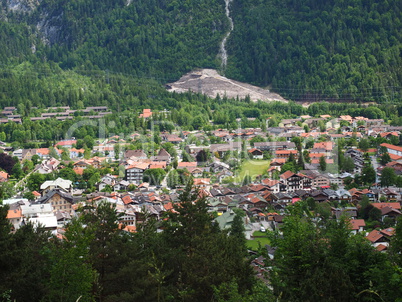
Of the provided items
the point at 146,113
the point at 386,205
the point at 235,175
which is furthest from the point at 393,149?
the point at 146,113

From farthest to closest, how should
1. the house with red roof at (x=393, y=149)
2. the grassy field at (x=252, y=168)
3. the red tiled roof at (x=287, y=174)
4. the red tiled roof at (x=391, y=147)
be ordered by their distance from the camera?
the red tiled roof at (x=391, y=147)
the house with red roof at (x=393, y=149)
the grassy field at (x=252, y=168)
the red tiled roof at (x=287, y=174)

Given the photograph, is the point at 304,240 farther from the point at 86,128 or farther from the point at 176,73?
the point at 176,73

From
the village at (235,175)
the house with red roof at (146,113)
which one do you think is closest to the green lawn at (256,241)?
the village at (235,175)

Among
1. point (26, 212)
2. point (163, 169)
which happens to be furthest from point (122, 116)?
point (26, 212)

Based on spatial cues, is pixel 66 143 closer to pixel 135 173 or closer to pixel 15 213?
pixel 135 173

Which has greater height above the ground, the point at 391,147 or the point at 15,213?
the point at 15,213

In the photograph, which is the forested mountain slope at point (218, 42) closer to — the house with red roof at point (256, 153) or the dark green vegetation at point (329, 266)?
the house with red roof at point (256, 153)
